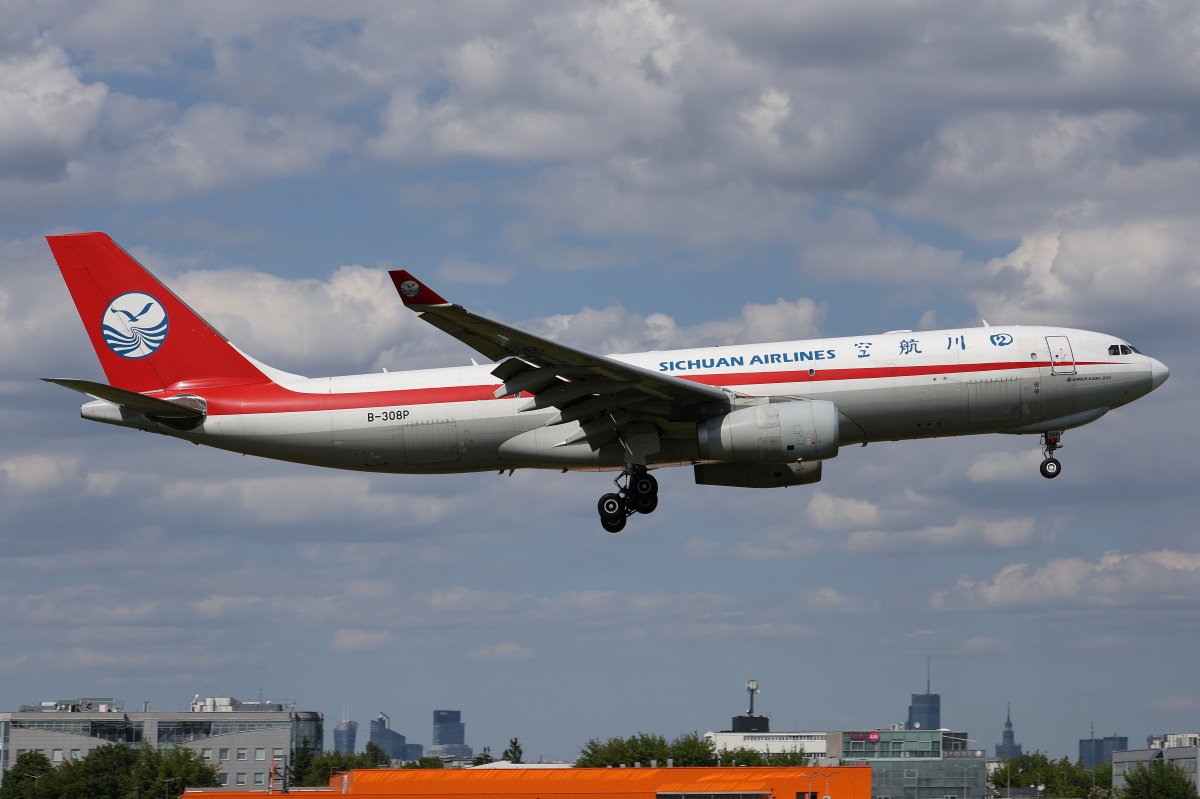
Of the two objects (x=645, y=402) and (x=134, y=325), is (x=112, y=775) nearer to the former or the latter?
(x=134, y=325)

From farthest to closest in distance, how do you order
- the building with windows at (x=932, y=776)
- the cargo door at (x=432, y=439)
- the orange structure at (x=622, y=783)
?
the building with windows at (x=932, y=776) → the orange structure at (x=622, y=783) → the cargo door at (x=432, y=439)

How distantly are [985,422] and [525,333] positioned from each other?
14933 mm

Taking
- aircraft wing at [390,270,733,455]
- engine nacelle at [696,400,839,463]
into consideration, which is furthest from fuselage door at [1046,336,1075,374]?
aircraft wing at [390,270,733,455]

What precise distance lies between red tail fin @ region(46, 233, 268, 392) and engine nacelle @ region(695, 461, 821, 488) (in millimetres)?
15214

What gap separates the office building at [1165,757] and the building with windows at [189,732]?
96.6 metres

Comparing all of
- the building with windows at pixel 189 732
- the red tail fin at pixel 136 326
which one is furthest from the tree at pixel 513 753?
the red tail fin at pixel 136 326

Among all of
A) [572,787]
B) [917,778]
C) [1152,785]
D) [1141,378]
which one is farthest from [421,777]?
[1152,785]

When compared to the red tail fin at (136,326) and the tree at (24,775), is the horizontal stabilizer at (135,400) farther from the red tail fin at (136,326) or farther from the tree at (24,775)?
the tree at (24,775)

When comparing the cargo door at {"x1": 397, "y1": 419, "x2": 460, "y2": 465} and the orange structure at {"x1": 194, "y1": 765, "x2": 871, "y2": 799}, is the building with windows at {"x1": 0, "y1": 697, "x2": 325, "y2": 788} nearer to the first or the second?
the orange structure at {"x1": 194, "y1": 765, "x2": 871, "y2": 799}

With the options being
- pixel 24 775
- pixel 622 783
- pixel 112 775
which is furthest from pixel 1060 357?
pixel 24 775

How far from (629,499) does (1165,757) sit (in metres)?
139

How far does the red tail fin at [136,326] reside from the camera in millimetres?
46188

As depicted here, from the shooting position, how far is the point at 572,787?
77.2 meters

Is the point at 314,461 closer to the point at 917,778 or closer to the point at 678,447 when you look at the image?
the point at 678,447
